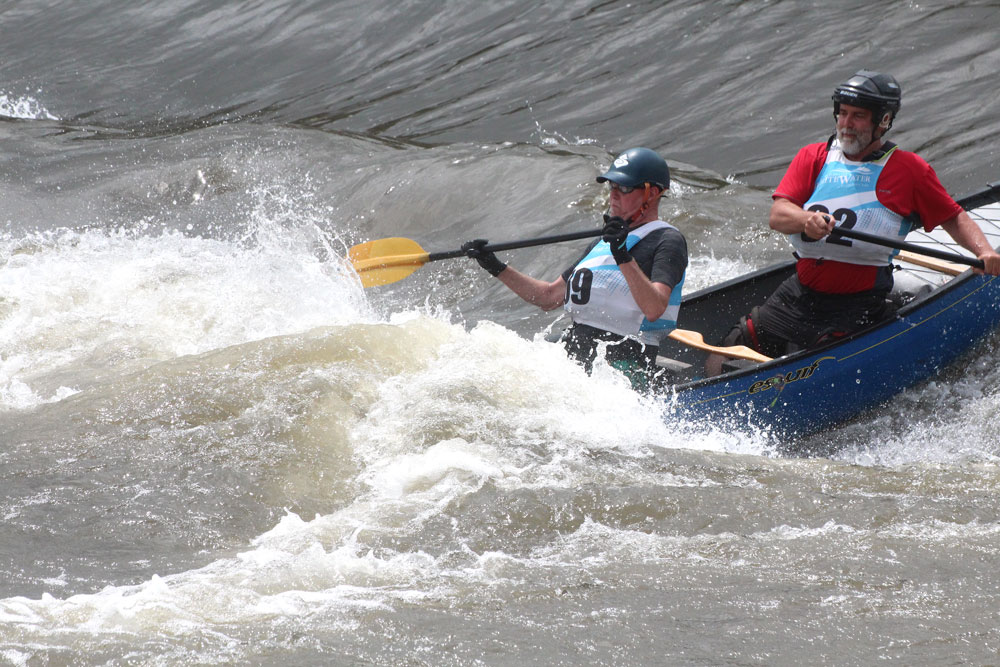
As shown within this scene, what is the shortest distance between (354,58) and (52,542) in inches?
437

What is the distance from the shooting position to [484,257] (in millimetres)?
5090

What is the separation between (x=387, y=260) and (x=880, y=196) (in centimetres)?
268

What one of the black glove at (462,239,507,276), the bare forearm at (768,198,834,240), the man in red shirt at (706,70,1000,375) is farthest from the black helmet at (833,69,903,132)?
the black glove at (462,239,507,276)

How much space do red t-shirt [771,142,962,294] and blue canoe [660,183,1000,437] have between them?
0.28 metres

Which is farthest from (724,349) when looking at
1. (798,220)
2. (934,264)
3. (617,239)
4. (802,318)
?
(934,264)

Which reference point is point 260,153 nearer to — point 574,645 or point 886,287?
point 886,287

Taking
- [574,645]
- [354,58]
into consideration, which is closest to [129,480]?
[574,645]

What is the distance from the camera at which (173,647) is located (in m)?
2.80

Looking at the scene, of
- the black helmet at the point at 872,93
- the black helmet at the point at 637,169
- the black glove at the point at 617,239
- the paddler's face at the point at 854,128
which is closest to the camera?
the black glove at the point at 617,239

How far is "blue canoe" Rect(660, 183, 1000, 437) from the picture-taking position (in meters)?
4.70

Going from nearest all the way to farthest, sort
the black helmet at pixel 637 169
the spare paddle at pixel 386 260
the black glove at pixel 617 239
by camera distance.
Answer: the black glove at pixel 617 239, the black helmet at pixel 637 169, the spare paddle at pixel 386 260

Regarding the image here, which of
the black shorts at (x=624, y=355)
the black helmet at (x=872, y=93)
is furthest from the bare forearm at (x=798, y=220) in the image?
the black shorts at (x=624, y=355)

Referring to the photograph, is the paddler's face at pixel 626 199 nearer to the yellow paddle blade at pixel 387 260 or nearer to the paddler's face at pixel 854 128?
the paddler's face at pixel 854 128

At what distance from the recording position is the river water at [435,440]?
2932 mm
